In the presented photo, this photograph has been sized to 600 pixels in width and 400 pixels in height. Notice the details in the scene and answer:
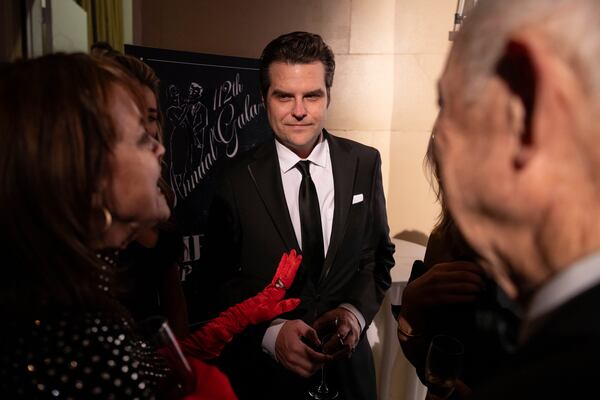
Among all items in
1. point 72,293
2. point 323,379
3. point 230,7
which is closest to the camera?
point 72,293

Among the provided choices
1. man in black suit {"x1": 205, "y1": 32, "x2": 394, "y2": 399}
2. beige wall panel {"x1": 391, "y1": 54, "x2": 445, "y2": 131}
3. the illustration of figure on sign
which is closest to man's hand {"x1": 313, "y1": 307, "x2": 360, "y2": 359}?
man in black suit {"x1": 205, "y1": 32, "x2": 394, "y2": 399}

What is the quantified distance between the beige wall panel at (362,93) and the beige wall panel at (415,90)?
0.06m

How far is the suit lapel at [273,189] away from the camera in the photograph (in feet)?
5.68

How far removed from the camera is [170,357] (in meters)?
0.83

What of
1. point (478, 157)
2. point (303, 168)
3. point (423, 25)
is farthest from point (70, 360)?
point (423, 25)

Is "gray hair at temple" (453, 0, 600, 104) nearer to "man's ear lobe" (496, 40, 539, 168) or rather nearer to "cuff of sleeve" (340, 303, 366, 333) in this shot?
"man's ear lobe" (496, 40, 539, 168)

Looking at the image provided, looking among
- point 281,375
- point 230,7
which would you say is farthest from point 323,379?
point 230,7

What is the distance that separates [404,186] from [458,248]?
2268 millimetres

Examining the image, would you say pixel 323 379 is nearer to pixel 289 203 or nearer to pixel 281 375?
pixel 281 375

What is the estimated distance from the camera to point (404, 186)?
3.54m

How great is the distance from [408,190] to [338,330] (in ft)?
7.02

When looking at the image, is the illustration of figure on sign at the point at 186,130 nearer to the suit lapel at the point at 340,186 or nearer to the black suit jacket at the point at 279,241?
the black suit jacket at the point at 279,241

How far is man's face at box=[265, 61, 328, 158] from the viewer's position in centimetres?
182

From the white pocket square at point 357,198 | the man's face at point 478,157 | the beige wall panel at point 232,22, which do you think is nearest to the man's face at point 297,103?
the white pocket square at point 357,198
